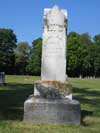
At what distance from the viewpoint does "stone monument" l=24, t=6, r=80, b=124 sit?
11578 millimetres

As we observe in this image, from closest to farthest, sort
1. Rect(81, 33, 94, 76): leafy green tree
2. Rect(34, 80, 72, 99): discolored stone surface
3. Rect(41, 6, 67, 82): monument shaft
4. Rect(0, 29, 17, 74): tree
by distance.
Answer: Rect(34, 80, 72, 99): discolored stone surface, Rect(41, 6, 67, 82): monument shaft, Rect(0, 29, 17, 74): tree, Rect(81, 33, 94, 76): leafy green tree

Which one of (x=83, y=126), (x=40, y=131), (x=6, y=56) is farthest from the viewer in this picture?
(x=6, y=56)

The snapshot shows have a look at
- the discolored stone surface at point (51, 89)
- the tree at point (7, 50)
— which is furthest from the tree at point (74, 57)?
the discolored stone surface at point (51, 89)

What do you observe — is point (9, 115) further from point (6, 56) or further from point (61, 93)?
point (6, 56)

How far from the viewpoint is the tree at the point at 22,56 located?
9894 cm

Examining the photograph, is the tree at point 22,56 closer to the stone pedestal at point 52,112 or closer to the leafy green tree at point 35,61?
the leafy green tree at point 35,61

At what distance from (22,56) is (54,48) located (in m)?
92.4

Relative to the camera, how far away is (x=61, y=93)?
474 inches

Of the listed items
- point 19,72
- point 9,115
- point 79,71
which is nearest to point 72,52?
point 79,71

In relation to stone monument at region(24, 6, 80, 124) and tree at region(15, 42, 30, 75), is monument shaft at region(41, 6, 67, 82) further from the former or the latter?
tree at region(15, 42, 30, 75)

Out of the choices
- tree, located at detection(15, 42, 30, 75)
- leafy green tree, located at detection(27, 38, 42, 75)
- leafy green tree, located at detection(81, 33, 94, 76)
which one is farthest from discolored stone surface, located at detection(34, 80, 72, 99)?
leafy green tree, located at detection(81, 33, 94, 76)

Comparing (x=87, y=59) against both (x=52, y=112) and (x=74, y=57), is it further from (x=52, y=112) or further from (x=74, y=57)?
(x=52, y=112)

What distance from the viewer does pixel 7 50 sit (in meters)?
102

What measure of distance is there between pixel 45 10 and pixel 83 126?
12.1 feet
